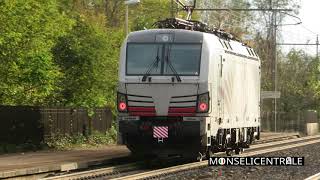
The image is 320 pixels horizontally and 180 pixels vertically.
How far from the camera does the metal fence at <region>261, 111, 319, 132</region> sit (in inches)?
2377

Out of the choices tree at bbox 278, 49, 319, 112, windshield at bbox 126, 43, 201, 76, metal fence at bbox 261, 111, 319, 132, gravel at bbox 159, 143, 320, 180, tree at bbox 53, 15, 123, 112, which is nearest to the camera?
gravel at bbox 159, 143, 320, 180

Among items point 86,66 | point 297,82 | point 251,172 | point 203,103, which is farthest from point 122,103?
point 297,82

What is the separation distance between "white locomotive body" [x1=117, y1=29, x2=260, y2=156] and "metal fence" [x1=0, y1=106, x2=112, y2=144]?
253 inches

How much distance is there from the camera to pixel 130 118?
2000cm

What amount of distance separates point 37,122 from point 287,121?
38.8 meters

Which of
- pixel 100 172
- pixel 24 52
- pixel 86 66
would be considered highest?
pixel 24 52

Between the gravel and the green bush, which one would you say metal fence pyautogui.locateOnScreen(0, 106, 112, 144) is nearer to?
the green bush

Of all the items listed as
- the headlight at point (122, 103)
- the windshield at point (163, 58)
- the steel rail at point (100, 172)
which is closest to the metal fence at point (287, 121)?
the steel rail at point (100, 172)

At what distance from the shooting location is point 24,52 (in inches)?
971

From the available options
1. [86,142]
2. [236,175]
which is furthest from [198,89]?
[86,142]

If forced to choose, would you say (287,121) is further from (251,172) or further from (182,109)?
(251,172)

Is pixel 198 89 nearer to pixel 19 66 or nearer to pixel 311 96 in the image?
pixel 19 66

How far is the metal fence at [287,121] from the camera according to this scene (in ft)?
198

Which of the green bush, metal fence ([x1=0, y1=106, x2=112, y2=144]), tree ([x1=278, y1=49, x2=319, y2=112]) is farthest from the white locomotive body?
tree ([x1=278, y1=49, x2=319, y2=112])
